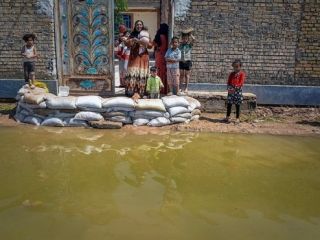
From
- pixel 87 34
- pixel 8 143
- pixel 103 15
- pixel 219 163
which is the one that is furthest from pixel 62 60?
pixel 219 163

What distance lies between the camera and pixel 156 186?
165 inches

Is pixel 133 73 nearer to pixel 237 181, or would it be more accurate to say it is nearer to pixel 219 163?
pixel 219 163

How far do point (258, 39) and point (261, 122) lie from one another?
168 cm

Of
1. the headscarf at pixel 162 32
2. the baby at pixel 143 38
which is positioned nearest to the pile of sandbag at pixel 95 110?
the baby at pixel 143 38

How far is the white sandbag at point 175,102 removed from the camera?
6543 millimetres

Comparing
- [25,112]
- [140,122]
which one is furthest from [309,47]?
[25,112]

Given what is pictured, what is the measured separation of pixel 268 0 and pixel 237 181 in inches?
167

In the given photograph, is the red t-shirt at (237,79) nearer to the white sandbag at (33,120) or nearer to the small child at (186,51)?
the small child at (186,51)

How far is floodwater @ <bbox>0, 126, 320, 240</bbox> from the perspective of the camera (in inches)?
133

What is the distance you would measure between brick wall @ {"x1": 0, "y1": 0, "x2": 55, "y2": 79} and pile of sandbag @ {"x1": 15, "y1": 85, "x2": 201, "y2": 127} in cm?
119

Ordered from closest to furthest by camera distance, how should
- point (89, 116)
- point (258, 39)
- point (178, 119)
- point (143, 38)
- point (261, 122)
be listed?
point (89, 116) → point (178, 119) → point (143, 38) → point (261, 122) → point (258, 39)

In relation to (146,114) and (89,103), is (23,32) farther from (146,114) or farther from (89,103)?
(146,114)

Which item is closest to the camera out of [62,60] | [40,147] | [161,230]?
[161,230]

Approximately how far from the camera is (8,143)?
5477 mm
